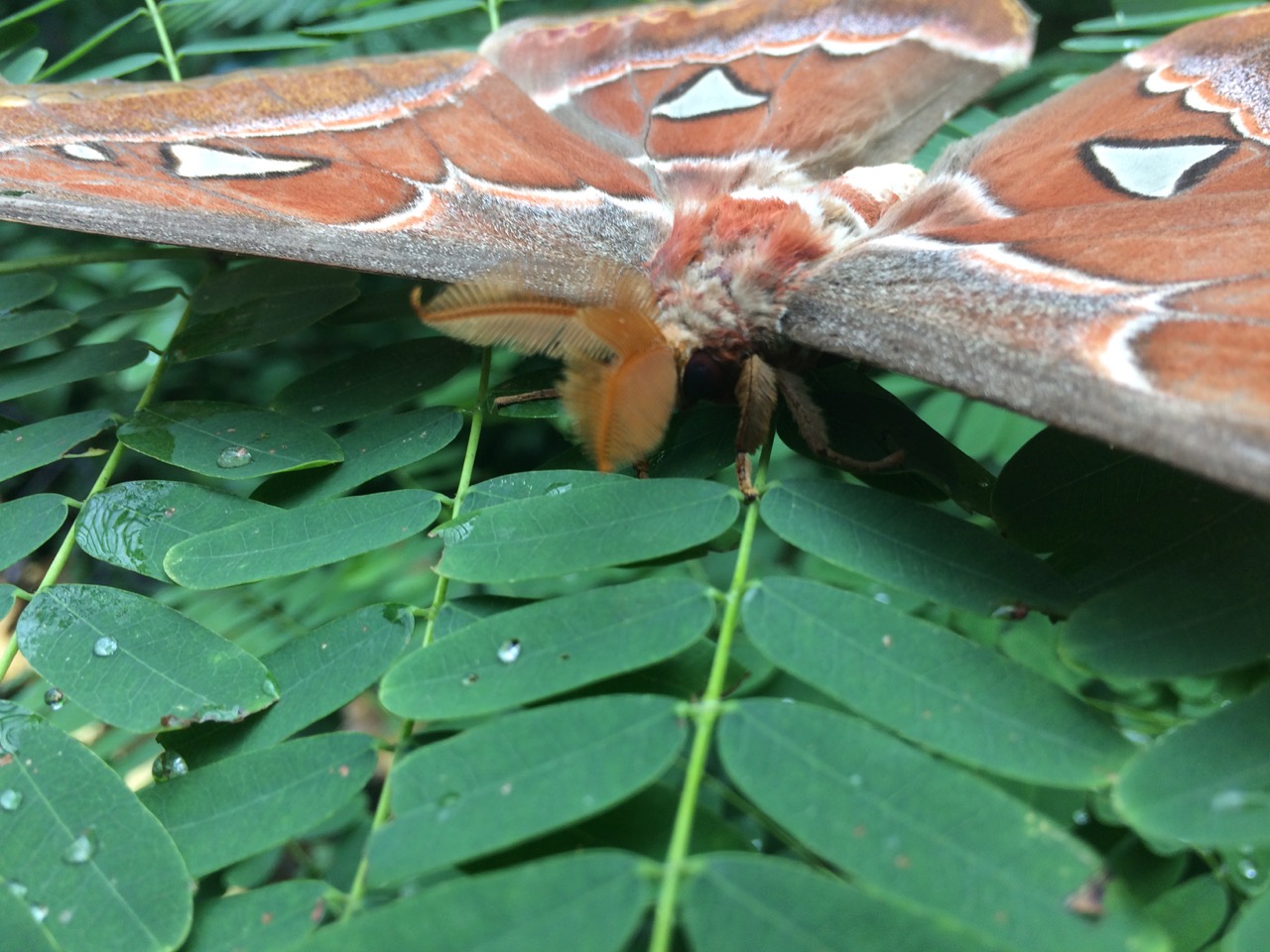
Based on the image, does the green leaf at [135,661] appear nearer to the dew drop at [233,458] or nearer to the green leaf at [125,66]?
the dew drop at [233,458]

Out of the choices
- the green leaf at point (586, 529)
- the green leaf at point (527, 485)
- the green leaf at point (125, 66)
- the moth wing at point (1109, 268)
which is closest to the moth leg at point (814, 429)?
the moth wing at point (1109, 268)

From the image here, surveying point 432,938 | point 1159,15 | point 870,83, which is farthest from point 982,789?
point 1159,15

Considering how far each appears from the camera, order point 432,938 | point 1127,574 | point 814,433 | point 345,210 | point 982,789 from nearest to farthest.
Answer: point 432,938
point 982,789
point 1127,574
point 814,433
point 345,210

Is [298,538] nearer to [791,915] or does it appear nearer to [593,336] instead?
[593,336]

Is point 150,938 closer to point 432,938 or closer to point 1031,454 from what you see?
point 432,938

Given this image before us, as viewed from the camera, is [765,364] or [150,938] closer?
[150,938]

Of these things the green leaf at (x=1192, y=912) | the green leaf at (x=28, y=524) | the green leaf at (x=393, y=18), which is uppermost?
the green leaf at (x=393, y=18)

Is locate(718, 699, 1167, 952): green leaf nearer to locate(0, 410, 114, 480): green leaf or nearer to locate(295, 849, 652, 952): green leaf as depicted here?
locate(295, 849, 652, 952): green leaf
